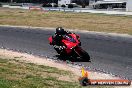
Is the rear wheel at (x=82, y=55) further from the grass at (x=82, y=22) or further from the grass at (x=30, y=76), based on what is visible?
the grass at (x=82, y=22)

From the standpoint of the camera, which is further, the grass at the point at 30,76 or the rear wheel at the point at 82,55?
the rear wheel at the point at 82,55

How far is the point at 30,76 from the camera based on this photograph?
11.0m

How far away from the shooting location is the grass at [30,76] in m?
9.88

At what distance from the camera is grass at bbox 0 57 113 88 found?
9.88 m

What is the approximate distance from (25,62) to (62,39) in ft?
6.63

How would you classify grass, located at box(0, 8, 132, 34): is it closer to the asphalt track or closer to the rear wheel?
the asphalt track

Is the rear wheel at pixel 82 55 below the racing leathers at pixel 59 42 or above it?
below

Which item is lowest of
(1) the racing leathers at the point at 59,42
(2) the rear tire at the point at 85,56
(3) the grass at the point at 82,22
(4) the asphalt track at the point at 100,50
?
(3) the grass at the point at 82,22

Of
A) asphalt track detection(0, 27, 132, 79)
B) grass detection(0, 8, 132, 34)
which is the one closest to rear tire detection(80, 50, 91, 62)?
asphalt track detection(0, 27, 132, 79)

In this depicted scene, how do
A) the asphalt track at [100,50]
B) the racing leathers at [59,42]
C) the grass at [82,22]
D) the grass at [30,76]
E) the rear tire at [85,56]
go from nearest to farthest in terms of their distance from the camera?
the grass at [30,76] → the asphalt track at [100,50] → the rear tire at [85,56] → the racing leathers at [59,42] → the grass at [82,22]

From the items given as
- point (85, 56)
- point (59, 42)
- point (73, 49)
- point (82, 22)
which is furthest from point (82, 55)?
point (82, 22)

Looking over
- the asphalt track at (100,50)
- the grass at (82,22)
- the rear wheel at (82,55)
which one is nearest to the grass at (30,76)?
the asphalt track at (100,50)

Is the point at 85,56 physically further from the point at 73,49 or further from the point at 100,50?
the point at 100,50

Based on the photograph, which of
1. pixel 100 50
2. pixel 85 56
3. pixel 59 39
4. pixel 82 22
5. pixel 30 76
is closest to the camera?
pixel 30 76
